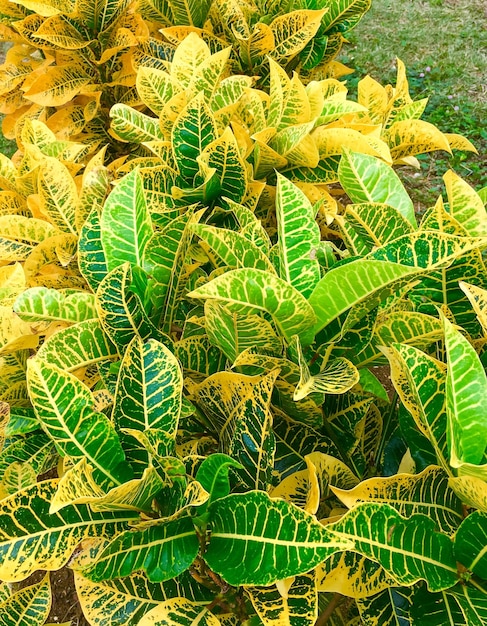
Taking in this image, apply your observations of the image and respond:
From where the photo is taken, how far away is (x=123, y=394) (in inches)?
35.1

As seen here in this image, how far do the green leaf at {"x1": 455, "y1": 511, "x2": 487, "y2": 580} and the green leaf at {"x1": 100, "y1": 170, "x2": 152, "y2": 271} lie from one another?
66 cm

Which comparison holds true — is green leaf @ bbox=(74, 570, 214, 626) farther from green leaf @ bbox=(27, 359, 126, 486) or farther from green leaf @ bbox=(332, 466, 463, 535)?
green leaf @ bbox=(332, 466, 463, 535)

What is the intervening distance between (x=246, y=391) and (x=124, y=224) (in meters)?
0.38

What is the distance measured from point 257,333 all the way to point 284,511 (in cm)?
28

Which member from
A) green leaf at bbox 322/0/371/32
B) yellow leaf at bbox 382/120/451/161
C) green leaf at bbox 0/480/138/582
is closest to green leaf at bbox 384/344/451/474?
green leaf at bbox 0/480/138/582

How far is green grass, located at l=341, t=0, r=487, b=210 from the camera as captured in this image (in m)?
3.89

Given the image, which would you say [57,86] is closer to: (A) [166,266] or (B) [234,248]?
(A) [166,266]

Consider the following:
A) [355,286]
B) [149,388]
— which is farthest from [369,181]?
[149,388]

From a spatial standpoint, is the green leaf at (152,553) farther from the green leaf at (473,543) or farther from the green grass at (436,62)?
the green grass at (436,62)

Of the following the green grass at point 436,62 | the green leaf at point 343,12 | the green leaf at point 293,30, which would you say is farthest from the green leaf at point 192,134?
the green grass at point 436,62

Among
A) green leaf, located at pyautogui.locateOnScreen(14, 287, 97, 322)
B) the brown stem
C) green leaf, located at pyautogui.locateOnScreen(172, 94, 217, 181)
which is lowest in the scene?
the brown stem

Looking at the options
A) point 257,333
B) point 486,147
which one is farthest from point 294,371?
point 486,147

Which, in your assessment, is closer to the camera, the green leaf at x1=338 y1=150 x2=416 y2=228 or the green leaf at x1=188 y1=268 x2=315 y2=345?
the green leaf at x1=188 y1=268 x2=315 y2=345

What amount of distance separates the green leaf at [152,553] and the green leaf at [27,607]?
13.6 inches
